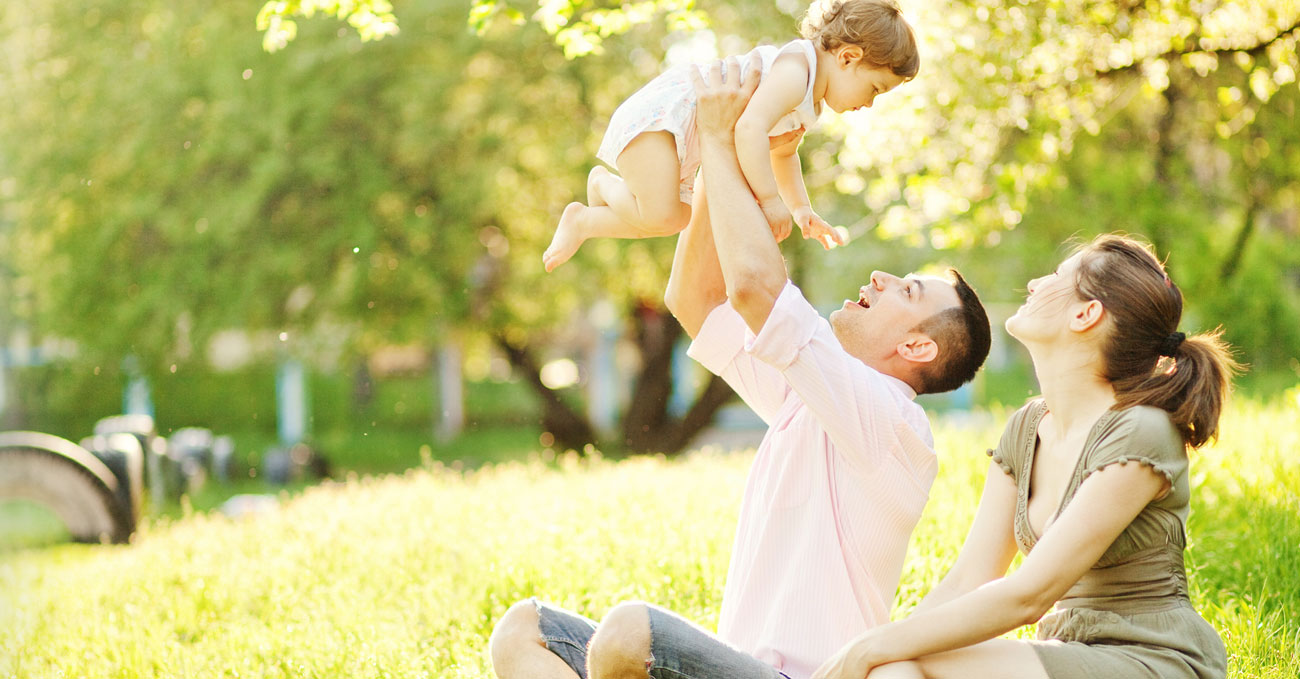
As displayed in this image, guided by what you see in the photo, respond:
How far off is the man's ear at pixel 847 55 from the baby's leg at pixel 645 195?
450 mm

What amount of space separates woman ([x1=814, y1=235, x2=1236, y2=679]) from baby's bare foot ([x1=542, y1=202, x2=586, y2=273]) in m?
1.20

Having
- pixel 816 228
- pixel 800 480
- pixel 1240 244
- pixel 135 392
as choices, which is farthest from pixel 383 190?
pixel 800 480

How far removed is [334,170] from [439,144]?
1229 millimetres

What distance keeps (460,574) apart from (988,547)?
274 cm

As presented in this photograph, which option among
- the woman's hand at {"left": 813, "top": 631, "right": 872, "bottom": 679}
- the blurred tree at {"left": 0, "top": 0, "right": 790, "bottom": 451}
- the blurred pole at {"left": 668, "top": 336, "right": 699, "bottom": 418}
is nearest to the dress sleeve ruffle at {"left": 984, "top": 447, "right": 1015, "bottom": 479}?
the woman's hand at {"left": 813, "top": 631, "right": 872, "bottom": 679}

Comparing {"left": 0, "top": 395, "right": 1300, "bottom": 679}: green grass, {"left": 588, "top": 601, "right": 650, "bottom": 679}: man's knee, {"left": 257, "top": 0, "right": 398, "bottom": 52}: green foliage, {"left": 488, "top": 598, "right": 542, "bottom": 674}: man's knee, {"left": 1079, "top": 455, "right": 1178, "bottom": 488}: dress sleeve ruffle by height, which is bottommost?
{"left": 0, "top": 395, "right": 1300, "bottom": 679}: green grass

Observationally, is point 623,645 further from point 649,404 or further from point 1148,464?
point 649,404

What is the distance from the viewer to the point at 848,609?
2320mm

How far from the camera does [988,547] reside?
2416 mm

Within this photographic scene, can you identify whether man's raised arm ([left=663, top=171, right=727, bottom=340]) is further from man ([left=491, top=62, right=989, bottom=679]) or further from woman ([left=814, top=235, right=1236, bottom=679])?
woman ([left=814, top=235, right=1236, bottom=679])

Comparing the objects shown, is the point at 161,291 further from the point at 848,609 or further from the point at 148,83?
the point at 848,609

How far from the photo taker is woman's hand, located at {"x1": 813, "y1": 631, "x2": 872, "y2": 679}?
2021 mm

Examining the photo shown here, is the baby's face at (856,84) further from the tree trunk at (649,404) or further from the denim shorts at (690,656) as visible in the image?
the tree trunk at (649,404)

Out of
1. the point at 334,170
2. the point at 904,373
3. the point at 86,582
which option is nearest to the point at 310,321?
the point at 334,170
